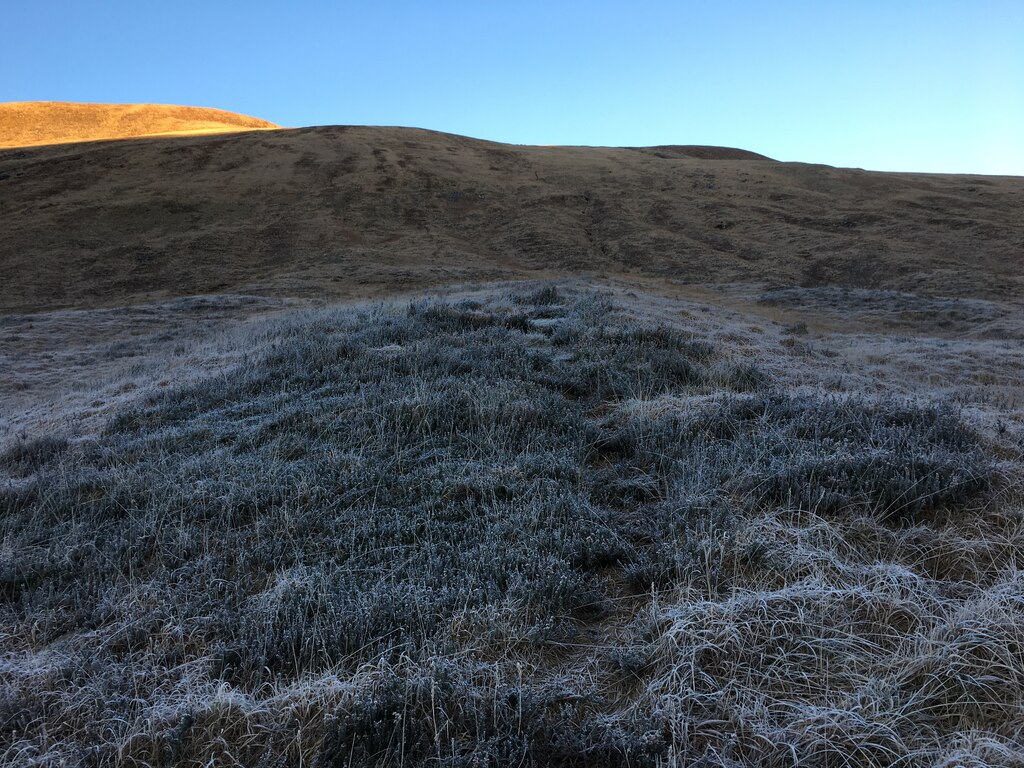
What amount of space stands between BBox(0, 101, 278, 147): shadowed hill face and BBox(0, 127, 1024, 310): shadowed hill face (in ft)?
37.5

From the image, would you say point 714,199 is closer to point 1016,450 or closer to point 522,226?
point 522,226

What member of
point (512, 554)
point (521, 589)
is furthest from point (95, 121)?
point (521, 589)

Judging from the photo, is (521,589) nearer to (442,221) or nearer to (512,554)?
(512,554)

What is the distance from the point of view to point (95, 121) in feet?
175

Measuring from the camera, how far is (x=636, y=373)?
279 inches

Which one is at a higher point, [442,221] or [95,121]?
[95,121]

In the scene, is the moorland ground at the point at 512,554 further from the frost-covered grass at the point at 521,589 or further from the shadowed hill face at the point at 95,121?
the shadowed hill face at the point at 95,121

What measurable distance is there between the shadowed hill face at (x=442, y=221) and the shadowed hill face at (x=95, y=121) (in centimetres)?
1144

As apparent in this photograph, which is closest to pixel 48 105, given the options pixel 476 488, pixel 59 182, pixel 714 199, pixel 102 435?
pixel 59 182

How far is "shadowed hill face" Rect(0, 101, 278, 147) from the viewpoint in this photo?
4909cm

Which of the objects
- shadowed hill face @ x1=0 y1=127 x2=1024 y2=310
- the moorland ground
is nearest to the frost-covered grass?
the moorland ground

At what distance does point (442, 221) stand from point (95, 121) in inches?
1618

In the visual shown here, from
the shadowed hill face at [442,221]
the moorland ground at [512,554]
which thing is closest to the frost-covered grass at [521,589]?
the moorland ground at [512,554]

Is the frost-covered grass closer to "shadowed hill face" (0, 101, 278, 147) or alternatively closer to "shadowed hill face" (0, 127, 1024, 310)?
"shadowed hill face" (0, 127, 1024, 310)
